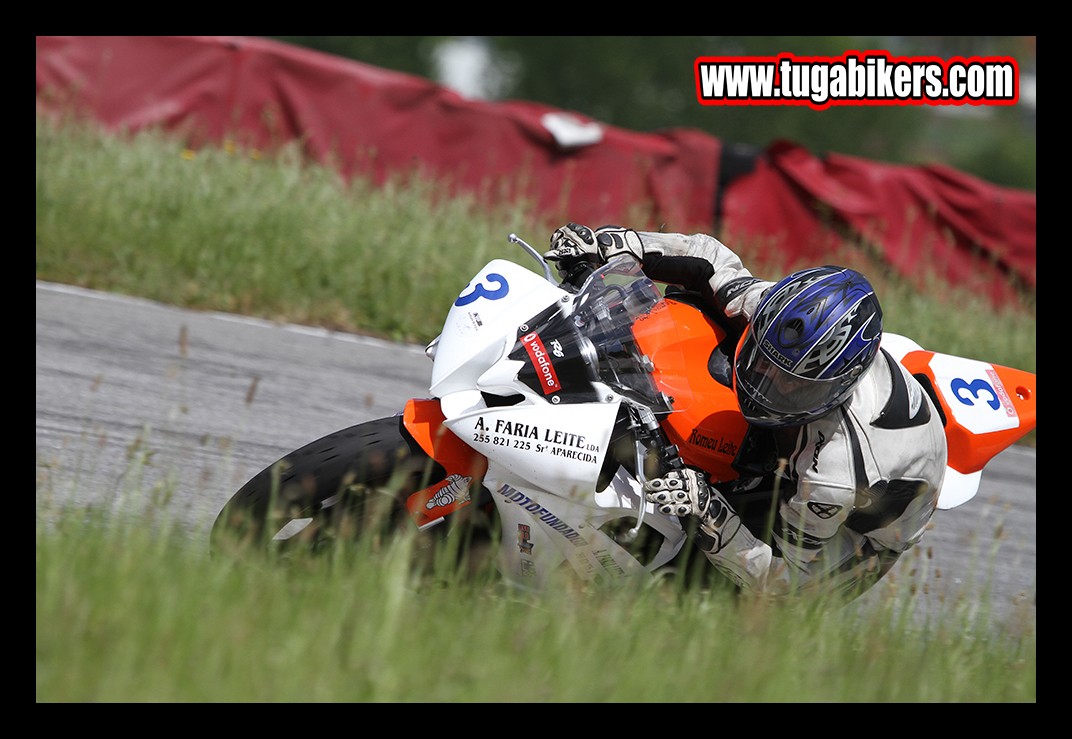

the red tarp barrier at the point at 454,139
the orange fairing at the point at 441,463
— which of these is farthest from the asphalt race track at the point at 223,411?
the red tarp barrier at the point at 454,139

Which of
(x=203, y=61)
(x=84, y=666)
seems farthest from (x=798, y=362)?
(x=203, y=61)

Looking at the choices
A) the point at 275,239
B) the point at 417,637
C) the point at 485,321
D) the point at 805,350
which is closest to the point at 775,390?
the point at 805,350

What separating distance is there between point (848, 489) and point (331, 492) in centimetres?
149

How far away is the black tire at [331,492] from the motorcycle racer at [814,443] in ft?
2.32

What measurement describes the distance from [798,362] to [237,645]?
5.42 ft

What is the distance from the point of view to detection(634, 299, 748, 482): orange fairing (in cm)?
349

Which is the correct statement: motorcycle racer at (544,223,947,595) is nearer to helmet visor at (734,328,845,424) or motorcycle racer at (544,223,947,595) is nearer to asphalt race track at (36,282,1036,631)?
helmet visor at (734,328,845,424)

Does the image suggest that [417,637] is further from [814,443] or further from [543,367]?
[814,443]

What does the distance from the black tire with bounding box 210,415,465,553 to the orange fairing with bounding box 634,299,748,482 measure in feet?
2.35

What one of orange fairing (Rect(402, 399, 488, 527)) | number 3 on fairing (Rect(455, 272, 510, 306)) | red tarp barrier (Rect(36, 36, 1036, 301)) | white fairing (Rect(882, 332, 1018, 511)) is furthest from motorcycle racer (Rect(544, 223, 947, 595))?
Answer: red tarp barrier (Rect(36, 36, 1036, 301))

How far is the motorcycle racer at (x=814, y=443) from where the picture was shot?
3281 millimetres

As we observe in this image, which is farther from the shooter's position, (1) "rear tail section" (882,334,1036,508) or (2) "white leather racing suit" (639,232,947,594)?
(1) "rear tail section" (882,334,1036,508)

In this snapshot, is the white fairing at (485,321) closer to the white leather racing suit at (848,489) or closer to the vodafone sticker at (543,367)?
the vodafone sticker at (543,367)
